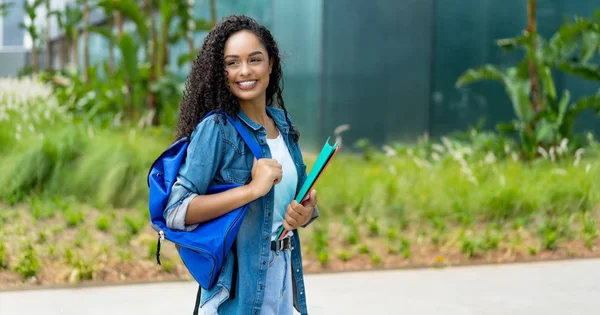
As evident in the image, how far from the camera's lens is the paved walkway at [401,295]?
4.47 meters

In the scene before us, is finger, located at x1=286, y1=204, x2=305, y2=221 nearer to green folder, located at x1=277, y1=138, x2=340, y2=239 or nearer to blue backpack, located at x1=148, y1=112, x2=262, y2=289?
green folder, located at x1=277, y1=138, x2=340, y2=239

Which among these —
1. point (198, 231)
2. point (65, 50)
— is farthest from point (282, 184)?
point (65, 50)

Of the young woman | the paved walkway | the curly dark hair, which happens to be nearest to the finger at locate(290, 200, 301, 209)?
the young woman

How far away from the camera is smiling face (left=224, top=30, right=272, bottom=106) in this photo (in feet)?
7.20

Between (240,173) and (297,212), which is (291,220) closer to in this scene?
(297,212)

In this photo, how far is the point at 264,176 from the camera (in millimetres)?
2076

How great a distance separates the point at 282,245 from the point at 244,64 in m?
0.55

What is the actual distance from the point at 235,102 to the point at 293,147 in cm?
27

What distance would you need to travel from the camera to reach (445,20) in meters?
13.2

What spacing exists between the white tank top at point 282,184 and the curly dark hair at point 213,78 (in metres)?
0.18

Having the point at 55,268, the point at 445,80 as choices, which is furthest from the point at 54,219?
the point at 445,80

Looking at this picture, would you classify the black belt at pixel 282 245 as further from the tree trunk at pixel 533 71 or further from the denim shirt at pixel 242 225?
the tree trunk at pixel 533 71

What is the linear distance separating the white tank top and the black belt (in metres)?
0.02

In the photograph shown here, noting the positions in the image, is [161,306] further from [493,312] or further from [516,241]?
[516,241]
